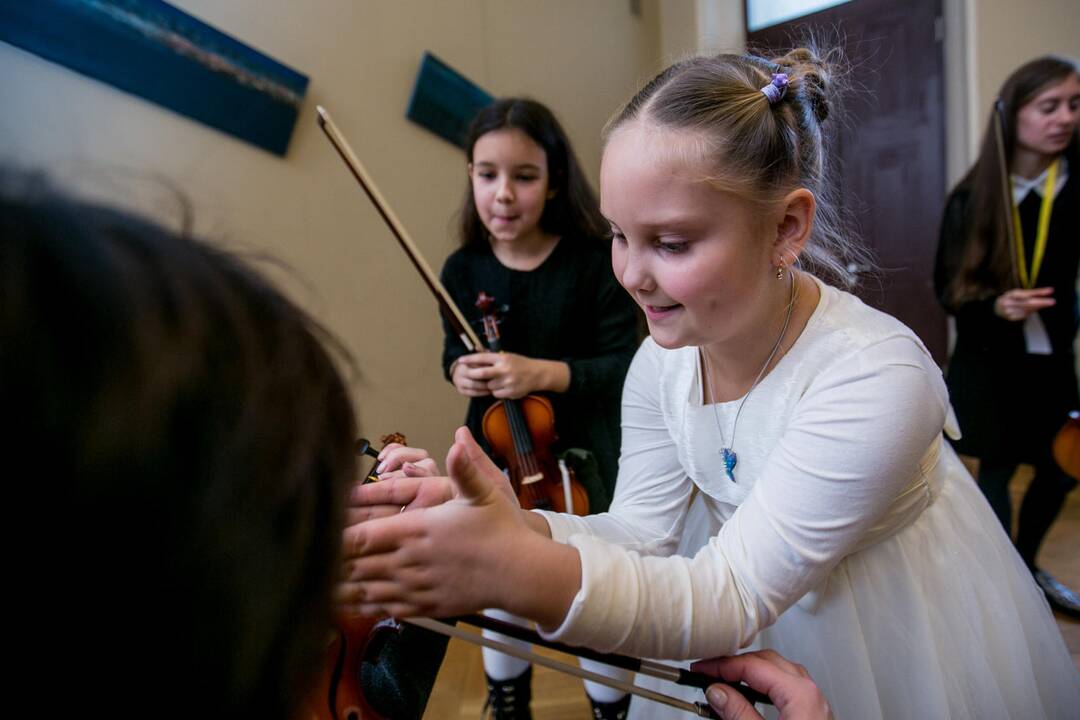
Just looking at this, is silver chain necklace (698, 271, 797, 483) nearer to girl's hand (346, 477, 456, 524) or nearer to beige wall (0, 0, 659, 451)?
girl's hand (346, 477, 456, 524)

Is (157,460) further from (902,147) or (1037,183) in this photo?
(902,147)

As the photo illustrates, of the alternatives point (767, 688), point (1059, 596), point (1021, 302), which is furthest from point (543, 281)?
point (1059, 596)

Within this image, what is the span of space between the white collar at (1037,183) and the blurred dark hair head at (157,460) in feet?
5.93

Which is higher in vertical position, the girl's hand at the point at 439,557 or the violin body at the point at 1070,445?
the girl's hand at the point at 439,557

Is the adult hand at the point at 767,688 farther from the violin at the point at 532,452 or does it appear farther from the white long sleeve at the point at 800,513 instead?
the violin at the point at 532,452

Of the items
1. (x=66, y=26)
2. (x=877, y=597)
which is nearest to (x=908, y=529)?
(x=877, y=597)

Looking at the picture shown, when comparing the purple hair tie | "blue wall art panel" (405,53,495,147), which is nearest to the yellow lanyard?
the purple hair tie

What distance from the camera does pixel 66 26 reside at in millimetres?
1047

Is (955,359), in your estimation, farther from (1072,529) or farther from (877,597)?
(877,597)

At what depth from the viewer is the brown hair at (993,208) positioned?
5.13 ft

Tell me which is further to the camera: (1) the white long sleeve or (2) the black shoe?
(2) the black shoe

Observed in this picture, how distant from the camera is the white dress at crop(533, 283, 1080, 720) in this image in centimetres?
59

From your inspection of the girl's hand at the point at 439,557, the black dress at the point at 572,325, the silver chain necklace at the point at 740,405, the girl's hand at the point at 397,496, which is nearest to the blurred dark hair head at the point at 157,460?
the girl's hand at the point at 439,557

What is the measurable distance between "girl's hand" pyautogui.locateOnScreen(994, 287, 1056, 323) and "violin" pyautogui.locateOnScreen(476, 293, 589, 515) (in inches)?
42.1
